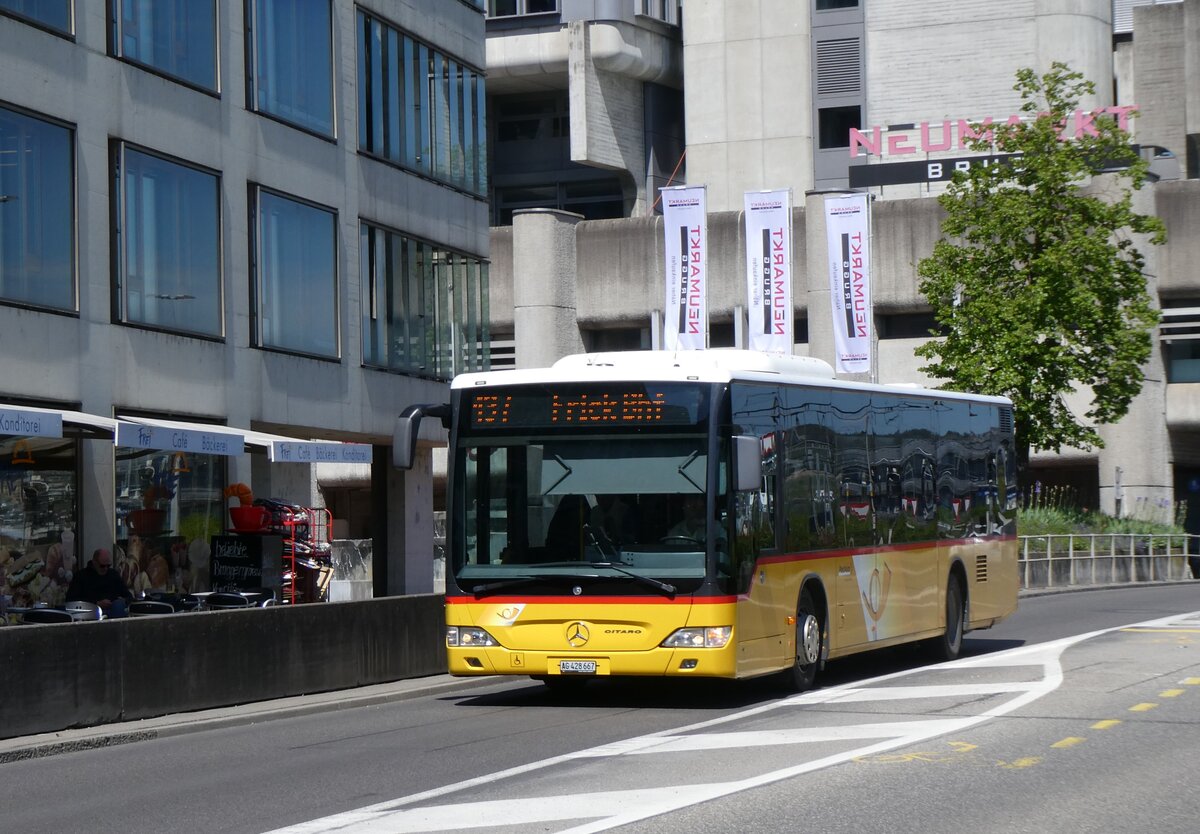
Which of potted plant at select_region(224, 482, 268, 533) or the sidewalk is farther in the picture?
potted plant at select_region(224, 482, 268, 533)

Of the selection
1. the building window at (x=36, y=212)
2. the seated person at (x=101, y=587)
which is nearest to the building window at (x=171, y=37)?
the building window at (x=36, y=212)

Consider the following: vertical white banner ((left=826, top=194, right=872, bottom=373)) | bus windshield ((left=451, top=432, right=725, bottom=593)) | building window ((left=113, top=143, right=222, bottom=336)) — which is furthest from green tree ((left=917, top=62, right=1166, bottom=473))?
bus windshield ((left=451, top=432, right=725, bottom=593))

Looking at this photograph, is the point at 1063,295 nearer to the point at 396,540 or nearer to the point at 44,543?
the point at 396,540

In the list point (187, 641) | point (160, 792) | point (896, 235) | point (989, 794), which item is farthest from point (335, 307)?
point (896, 235)

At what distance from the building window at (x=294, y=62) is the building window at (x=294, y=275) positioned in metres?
1.45

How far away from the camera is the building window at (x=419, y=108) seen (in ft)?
103

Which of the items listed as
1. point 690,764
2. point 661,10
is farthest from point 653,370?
point 661,10

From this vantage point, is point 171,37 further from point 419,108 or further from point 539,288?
point 539,288

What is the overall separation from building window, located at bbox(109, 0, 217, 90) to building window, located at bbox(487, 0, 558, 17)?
38073 mm

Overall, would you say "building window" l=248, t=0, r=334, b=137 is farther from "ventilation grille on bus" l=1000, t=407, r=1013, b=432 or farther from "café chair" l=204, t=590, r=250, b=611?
"ventilation grille on bus" l=1000, t=407, r=1013, b=432

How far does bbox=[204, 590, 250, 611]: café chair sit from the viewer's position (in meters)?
22.3

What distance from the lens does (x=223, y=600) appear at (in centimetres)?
2275

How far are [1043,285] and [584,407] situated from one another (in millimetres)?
25053

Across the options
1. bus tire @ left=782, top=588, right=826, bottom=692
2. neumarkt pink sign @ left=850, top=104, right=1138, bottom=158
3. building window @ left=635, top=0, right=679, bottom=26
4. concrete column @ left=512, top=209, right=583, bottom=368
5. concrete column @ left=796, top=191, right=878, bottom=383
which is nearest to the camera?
bus tire @ left=782, top=588, right=826, bottom=692
